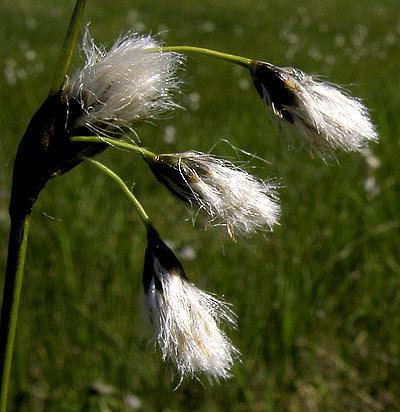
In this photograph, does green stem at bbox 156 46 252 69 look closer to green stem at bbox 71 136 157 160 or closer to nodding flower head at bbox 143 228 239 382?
green stem at bbox 71 136 157 160

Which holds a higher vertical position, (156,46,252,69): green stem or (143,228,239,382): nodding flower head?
(156,46,252,69): green stem

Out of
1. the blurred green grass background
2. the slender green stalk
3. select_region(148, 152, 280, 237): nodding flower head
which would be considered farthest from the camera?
the blurred green grass background

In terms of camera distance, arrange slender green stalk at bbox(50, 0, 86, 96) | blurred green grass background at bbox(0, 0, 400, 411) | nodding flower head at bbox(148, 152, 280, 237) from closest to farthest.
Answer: slender green stalk at bbox(50, 0, 86, 96) → nodding flower head at bbox(148, 152, 280, 237) → blurred green grass background at bbox(0, 0, 400, 411)

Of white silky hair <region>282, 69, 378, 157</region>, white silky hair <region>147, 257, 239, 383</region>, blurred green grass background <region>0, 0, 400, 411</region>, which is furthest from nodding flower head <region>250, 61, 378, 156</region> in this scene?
white silky hair <region>147, 257, 239, 383</region>

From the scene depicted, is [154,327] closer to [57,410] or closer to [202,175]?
[202,175]

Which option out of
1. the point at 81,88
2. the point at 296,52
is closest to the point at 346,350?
the point at 81,88

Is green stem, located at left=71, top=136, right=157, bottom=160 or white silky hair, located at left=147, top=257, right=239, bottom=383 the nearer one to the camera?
green stem, located at left=71, top=136, right=157, bottom=160

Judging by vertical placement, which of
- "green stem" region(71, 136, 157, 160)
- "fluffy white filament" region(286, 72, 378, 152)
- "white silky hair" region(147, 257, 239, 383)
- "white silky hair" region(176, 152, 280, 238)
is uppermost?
"fluffy white filament" region(286, 72, 378, 152)

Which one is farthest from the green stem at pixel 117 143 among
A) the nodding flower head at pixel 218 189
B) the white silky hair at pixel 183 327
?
the white silky hair at pixel 183 327

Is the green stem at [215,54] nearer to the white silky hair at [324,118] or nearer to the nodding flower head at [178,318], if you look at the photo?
the white silky hair at [324,118]
